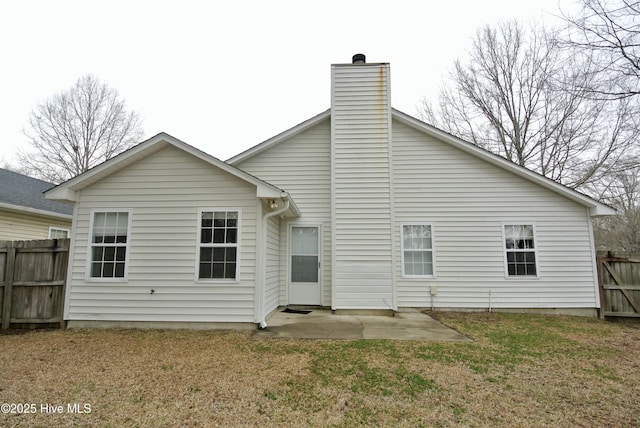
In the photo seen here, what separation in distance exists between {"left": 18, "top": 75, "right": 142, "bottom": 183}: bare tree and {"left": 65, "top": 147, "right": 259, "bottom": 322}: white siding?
55.5 feet

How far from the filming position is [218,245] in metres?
6.74

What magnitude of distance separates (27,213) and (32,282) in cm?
571

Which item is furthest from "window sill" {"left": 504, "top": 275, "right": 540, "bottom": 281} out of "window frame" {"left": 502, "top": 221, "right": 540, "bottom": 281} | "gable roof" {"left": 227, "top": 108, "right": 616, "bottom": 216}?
"gable roof" {"left": 227, "top": 108, "right": 616, "bottom": 216}

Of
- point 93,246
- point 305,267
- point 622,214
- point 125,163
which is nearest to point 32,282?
point 93,246

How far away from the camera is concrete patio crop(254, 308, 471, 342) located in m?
6.01

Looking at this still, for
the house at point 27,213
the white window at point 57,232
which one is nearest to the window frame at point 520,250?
the house at point 27,213

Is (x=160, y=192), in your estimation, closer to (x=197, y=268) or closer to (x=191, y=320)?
(x=197, y=268)

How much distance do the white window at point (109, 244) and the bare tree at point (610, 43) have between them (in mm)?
9974

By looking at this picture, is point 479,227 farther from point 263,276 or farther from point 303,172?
point 263,276

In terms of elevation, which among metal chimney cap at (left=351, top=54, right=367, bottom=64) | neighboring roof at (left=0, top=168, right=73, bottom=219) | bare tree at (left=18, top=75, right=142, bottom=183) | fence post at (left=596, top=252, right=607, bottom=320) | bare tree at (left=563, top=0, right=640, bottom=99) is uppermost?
bare tree at (left=18, top=75, right=142, bottom=183)

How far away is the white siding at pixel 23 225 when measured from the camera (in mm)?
10156

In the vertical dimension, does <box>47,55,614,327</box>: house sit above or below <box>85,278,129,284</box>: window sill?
above

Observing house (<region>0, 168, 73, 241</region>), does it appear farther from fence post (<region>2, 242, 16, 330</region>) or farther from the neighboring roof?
fence post (<region>2, 242, 16, 330</region>)

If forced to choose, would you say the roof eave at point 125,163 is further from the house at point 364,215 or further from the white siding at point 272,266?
the white siding at point 272,266
